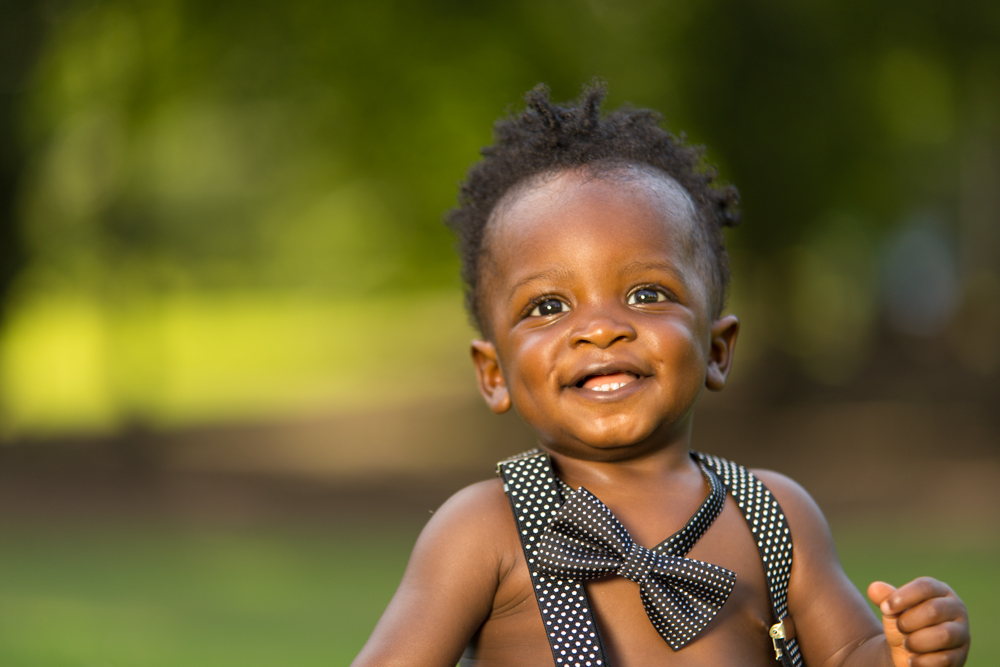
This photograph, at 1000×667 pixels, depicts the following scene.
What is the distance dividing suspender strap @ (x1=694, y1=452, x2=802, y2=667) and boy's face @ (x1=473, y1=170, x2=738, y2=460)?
0.55ft

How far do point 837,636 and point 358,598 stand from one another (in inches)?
175

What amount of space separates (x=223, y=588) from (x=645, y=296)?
16.4ft

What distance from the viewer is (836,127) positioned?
11.5m

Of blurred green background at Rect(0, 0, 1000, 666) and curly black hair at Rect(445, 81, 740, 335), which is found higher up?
blurred green background at Rect(0, 0, 1000, 666)

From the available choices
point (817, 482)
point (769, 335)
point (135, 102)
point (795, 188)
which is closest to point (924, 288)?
point (769, 335)

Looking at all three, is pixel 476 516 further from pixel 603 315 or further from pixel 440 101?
pixel 440 101

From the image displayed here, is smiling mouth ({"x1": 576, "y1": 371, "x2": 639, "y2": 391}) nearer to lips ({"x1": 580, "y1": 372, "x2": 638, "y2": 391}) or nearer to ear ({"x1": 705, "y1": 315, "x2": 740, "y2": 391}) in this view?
lips ({"x1": 580, "y1": 372, "x2": 638, "y2": 391})

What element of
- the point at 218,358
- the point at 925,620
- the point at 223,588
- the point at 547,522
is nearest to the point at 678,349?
the point at 547,522

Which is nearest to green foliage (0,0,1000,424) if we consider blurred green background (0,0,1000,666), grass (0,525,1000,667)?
blurred green background (0,0,1000,666)

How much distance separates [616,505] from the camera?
2.07 meters

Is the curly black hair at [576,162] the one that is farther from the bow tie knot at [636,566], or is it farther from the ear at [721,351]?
the bow tie knot at [636,566]

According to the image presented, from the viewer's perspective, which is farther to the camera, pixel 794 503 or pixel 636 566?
pixel 794 503

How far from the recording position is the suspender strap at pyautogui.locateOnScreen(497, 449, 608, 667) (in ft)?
6.12

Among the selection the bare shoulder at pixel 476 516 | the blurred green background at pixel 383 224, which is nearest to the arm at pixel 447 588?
the bare shoulder at pixel 476 516
